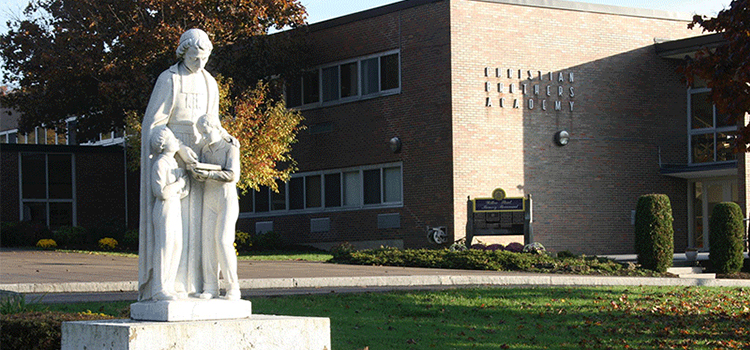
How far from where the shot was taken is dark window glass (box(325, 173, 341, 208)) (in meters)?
31.8

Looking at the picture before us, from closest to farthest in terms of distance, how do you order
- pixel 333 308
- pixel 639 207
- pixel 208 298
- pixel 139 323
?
1. pixel 139 323
2. pixel 208 298
3. pixel 333 308
4. pixel 639 207

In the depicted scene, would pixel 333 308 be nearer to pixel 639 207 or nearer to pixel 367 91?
pixel 639 207

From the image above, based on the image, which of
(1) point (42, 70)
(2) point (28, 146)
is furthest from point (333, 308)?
(2) point (28, 146)

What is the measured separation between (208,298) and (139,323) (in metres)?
0.74

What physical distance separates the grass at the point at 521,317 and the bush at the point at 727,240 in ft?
27.6

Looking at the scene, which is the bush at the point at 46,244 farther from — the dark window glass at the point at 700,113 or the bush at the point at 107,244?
the dark window glass at the point at 700,113

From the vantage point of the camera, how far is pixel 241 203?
35.0m

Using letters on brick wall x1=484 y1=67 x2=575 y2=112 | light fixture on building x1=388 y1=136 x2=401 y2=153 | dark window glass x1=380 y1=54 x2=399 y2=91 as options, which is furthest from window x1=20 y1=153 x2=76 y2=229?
letters on brick wall x1=484 y1=67 x2=575 y2=112

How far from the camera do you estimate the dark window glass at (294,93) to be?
3309cm

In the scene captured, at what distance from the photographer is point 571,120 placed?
29875 mm

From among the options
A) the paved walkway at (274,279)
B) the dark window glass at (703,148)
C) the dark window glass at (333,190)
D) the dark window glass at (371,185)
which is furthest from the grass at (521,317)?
the dark window glass at (333,190)

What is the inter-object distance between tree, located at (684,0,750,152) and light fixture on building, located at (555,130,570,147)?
16.2m

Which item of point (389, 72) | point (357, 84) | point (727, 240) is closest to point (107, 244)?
point (357, 84)

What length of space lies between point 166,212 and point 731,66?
302 inches
